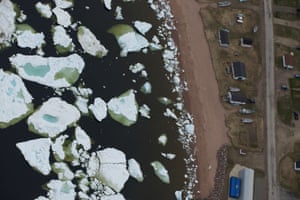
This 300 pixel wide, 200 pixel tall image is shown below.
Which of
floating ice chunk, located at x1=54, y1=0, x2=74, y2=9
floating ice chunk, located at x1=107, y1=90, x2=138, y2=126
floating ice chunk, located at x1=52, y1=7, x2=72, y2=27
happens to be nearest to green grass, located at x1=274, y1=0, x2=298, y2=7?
floating ice chunk, located at x1=107, y1=90, x2=138, y2=126

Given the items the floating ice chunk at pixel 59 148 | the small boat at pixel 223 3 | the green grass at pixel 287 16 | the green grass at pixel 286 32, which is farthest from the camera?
the green grass at pixel 287 16

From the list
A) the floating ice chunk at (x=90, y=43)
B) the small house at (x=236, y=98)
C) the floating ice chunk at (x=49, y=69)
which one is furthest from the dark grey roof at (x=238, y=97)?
the floating ice chunk at (x=49, y=69)

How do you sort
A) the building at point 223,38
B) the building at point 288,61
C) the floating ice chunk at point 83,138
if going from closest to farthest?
the floating ice chunk at point 83,138 < the building at point 223,38 < the building at point 288,61

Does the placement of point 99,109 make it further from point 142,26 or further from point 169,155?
point 142,26

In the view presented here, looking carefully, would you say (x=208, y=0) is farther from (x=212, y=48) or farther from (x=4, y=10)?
(x=4, y=10)

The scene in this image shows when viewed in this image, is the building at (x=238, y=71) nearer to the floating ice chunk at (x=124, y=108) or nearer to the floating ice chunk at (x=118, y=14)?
the floating ice chunk at (x=124, y=108)

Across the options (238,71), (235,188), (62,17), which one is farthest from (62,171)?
(238,71)
